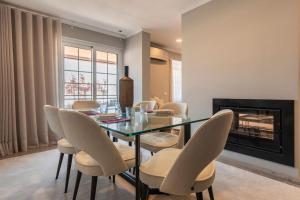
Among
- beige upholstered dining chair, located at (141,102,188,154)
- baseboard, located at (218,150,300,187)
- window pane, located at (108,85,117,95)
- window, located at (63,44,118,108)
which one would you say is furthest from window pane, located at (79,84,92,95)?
baseboard, located at (218,150,300,187)

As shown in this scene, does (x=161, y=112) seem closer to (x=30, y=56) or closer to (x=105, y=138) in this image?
(x=105, y=138)

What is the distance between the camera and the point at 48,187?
193cm

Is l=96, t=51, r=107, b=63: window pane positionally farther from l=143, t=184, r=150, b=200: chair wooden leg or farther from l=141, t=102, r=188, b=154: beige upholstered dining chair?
l=143, t=184, r=150, b=200: chair wooden leg

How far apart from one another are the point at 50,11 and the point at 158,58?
114 inches

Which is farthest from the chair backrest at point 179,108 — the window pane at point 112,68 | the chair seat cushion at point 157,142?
the window pane at point 112,68

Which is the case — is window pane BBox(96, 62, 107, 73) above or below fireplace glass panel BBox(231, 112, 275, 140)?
above

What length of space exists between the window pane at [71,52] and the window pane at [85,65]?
18 cm

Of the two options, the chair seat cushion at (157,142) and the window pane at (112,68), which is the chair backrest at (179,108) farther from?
the window pane at (112,68)

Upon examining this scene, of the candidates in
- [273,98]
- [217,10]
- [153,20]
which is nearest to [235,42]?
[217,10]

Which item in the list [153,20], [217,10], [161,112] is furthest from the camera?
[153,20]

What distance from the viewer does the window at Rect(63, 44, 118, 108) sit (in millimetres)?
3938

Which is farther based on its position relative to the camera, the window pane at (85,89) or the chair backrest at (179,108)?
the window pane at (85,89)

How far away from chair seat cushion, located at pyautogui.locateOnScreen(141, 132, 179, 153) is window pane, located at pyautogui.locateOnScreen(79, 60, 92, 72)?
108 inches

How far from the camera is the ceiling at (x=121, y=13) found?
9.99 feet
